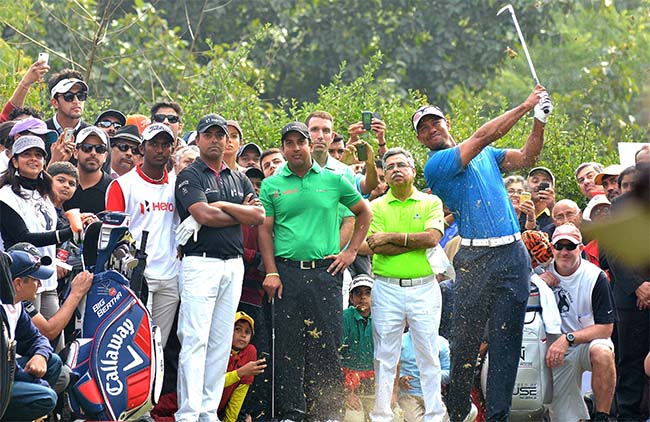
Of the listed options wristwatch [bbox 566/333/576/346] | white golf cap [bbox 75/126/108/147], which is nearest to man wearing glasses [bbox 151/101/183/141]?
white golf cap [bbox 75/126/108/147]

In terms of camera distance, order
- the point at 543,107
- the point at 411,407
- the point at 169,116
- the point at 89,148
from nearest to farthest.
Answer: the point at 543,107 → the point at 89,148 → the point at 411,407 → the point at 169,116

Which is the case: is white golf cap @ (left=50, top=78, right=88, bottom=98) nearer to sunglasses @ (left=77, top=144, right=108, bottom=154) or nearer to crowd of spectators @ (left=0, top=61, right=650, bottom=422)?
crowd of spectators @ (left=0, top=61, right=650, bottom=422)

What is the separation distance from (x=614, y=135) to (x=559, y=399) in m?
11.9

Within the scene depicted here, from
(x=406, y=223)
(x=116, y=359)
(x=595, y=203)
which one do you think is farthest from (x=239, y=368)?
(x=595, y=203)

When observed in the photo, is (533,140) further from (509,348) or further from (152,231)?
(152,231)

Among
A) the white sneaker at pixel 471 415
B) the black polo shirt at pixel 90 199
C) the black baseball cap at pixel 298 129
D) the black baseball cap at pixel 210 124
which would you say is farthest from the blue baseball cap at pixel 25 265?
the white sneaker at pixel 471 415

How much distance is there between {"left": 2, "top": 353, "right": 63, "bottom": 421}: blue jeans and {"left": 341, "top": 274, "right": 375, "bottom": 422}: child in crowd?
277 centimetres

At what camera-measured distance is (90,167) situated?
30.8 ft

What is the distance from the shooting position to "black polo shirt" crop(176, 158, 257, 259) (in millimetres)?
8859

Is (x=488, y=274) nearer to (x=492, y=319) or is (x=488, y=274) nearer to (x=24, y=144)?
(x=492, y=319)

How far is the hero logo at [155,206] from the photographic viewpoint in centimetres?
890

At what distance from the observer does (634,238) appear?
4344 millimetres

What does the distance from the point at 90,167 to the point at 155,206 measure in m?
0.79

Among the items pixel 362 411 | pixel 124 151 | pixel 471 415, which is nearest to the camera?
pixel 471 415
